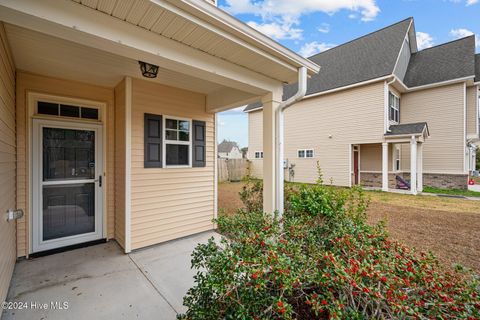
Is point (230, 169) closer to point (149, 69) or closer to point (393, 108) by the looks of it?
point (393, 108)

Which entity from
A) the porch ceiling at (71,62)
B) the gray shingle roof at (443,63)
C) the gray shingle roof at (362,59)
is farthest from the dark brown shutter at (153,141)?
the gray shingle roof at (443,63)

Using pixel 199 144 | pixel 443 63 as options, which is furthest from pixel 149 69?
pixel 443 63

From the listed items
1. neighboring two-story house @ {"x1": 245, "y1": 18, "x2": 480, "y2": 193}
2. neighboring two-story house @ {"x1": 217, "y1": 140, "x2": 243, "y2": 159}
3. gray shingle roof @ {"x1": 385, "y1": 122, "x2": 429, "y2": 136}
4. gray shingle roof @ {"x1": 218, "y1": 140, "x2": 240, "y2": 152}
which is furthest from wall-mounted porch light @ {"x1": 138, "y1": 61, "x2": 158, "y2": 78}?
neighboring two-story house @ {"x1": 217, "y1": 140, "x2": 243, "y2": 159}

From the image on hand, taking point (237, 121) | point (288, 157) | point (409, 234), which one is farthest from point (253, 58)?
point (237, 121)

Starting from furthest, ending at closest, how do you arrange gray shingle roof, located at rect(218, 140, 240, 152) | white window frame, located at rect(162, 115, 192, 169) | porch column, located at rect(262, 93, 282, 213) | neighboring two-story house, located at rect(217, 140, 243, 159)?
gray shingle roof, located at rect(218, 140, 240, 152) → neighboring two-story house, located at rect(217, 140, 243, 159) → white window frame, located at rect(162, 115, 192, 169) → porch column, located at rect(262, 93, 282, 213)

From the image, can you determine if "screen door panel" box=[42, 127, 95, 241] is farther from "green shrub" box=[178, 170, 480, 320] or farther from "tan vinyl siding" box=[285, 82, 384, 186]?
"tan vinyl siding" box=[285, 82, 384, 186]

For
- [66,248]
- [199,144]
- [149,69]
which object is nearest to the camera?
[149,69]

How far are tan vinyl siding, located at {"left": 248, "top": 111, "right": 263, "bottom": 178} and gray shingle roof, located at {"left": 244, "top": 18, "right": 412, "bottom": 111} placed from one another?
2947 millimetres

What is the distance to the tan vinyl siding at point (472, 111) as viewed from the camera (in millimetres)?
10219

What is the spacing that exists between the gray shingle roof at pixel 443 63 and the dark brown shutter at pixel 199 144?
1193cm

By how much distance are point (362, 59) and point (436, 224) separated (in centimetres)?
889

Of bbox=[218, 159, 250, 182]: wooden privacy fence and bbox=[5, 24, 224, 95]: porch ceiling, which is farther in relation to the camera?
bbox=[218, 159, 250, 182]: wooden privacy fence

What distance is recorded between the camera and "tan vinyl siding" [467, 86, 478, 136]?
10219 millimetres

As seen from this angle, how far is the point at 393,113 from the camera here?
35.3 ft
